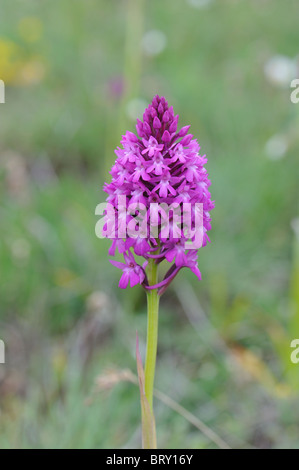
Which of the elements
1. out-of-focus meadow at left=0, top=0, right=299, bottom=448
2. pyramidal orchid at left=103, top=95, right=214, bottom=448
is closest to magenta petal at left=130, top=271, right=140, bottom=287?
pyramidal orchid at left=103, top=95, right=214, bottom=448

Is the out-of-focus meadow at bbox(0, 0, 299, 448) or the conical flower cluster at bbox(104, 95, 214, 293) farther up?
the out-of-focus meadow at bbox(0, 0, 299, 448)

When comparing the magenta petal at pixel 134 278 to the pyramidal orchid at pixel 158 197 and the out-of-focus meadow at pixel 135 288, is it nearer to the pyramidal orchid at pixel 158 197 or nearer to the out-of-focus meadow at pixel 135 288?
the pyramidal orchid at pixel 158 197

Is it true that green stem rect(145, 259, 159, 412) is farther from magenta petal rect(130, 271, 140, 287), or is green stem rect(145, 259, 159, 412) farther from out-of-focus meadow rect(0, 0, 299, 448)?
out-of-focus meadow rect(0, 0, 299, 448)

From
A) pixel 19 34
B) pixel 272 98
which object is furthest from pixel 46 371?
pixel 19 34

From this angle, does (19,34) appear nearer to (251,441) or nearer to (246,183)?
(246,183)

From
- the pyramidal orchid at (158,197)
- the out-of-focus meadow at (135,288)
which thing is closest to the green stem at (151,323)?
the pyramidal orchid at (158,197)

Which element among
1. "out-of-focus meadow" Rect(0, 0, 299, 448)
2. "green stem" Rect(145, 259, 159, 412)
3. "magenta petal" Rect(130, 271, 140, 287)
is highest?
"out-of-focus meadow" Rect(0, 0, 299, 448)

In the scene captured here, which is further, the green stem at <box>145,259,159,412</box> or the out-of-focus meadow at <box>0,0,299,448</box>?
the out-of-focus meadow at <box>0,0,299,448</box>
